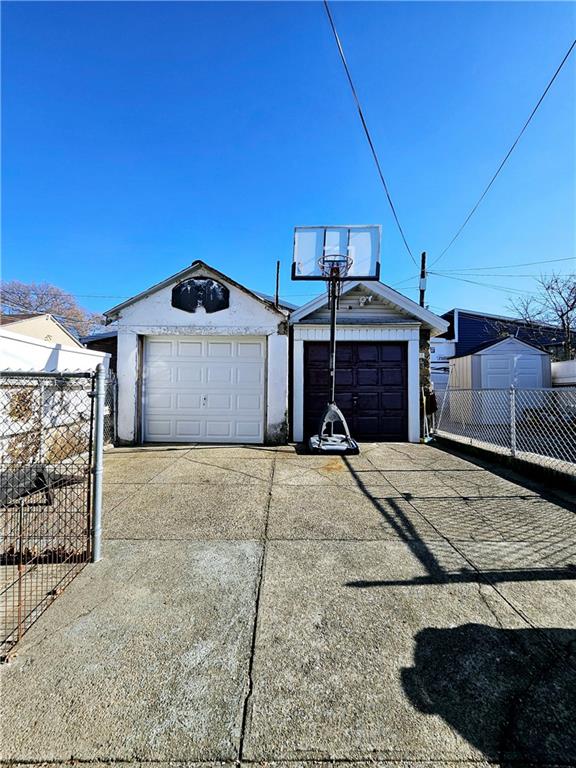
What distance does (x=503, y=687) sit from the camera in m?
1.57

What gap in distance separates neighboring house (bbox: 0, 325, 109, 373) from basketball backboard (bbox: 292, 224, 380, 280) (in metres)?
4.62

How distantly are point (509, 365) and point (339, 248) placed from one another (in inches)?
391

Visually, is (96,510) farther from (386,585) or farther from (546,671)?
(546,671)

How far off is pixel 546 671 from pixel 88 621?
2461 millimetres

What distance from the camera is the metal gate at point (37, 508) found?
224cm

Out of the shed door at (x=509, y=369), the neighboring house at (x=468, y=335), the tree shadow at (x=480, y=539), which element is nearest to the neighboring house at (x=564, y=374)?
the shed door at (x=509, y=369)

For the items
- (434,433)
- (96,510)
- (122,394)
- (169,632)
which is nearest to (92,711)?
(169,632)

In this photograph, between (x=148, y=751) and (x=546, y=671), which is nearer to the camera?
(x=148, y=751)

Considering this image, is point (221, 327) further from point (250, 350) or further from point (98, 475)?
point (98, 475)

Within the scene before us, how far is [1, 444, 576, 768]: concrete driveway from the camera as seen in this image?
1344 mm

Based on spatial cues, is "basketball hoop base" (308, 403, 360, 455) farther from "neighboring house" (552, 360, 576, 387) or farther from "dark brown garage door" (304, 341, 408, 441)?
"neighboring house" (552, 360, 576, 387)

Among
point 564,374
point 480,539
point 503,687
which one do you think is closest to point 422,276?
point 564,374

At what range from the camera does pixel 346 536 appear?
3094 mm

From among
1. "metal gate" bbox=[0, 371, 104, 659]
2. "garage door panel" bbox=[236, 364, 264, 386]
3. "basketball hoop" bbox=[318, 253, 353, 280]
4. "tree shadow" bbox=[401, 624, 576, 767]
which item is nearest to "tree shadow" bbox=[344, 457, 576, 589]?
"tree shadow" bbox=[401, 624, 576, 767]
